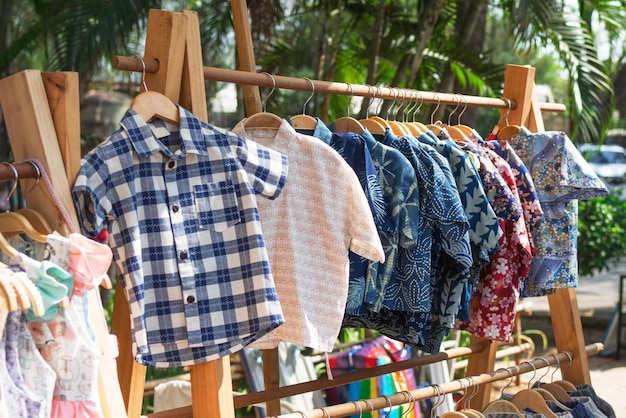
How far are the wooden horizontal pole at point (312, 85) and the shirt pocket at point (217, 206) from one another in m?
0.35

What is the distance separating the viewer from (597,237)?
6.31 metres

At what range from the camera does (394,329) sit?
256 centimetres

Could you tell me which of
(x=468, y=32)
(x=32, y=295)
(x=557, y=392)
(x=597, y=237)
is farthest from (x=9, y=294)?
(x=597, y=237)

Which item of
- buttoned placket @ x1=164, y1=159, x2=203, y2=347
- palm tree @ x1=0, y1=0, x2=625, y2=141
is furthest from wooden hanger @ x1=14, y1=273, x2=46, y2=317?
palm tree @ x1=0, y1=0, x2=625, y2=141

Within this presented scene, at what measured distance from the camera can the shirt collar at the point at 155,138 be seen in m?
1.90

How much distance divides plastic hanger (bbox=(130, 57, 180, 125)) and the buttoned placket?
0.17 meters

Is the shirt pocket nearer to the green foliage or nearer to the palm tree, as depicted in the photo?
the palm tree

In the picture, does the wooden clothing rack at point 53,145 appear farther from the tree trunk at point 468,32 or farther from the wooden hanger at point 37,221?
the tree trunk at point 468,32

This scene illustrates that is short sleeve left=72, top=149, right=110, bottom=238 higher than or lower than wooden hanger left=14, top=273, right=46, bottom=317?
higher

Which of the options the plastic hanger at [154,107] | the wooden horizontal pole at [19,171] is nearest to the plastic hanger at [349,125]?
the plastic hanger at [154,107]

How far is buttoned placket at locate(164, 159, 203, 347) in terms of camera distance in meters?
1.90

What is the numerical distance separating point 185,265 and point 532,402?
61.7 inches

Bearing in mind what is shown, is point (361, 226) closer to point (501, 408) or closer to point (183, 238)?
point (183, 238)

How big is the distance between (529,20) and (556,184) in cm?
223
